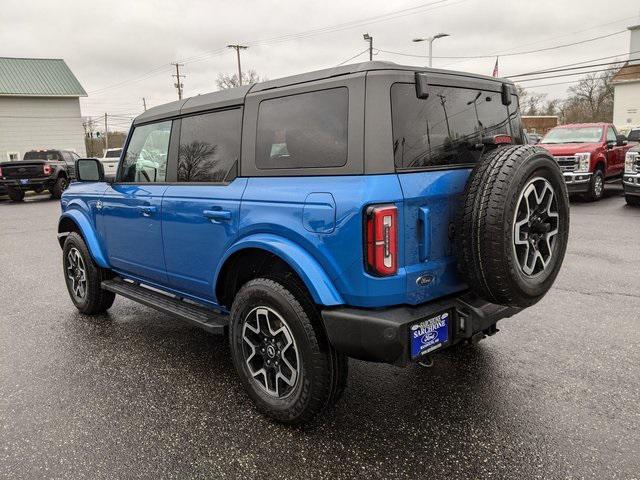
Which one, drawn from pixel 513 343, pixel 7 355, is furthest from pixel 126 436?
pixel 513 343

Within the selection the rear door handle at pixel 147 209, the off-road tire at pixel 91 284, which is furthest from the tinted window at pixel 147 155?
the off-road tire at pixel 91 284

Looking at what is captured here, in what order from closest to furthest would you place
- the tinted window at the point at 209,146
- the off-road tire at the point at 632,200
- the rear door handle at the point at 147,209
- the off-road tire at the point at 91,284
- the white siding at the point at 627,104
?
the tinted window at the point at 209,146 → the rear door handle at the point at 147,209 → the off-road tire at the point at 91,284 → the off-road tire at the point at 632,200 → the white siding at the point at 627,104

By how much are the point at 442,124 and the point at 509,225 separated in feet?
2.31

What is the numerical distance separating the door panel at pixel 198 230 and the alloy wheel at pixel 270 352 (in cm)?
50

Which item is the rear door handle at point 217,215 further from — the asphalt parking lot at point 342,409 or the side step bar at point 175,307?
the asphalt parking lot at point 342,409

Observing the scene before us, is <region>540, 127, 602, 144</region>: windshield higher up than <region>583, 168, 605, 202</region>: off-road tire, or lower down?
higher up

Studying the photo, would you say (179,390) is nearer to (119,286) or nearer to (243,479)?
(243,479)

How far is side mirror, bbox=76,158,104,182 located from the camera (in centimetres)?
459

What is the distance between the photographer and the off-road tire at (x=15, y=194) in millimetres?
18047

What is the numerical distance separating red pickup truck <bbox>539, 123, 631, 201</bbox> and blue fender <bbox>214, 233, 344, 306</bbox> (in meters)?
10.9

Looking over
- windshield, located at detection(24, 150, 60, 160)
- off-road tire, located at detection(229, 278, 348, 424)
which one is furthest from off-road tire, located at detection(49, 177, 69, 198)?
off-road tire, located at detection(229, 278, 348, 424)

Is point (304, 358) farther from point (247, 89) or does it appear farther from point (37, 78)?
point (37, 78)

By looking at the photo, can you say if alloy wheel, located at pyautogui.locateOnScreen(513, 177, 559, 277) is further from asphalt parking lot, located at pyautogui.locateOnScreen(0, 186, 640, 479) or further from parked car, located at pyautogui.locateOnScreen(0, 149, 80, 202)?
parked car, located at pyautogui.locateOnScreen(0, 149, 80, 202)

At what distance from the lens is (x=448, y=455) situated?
2604 millimetres
